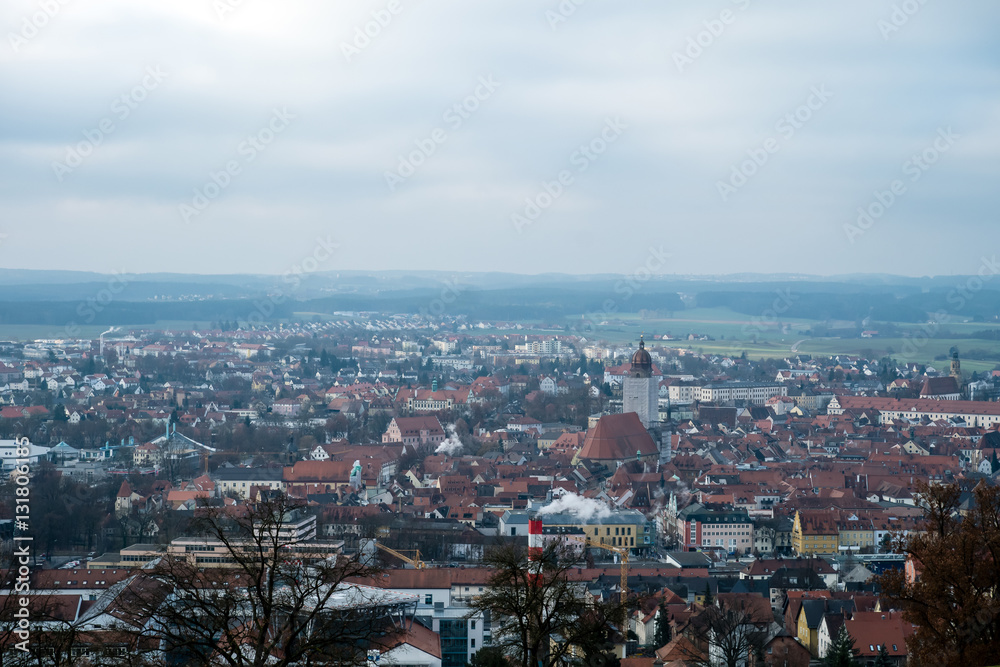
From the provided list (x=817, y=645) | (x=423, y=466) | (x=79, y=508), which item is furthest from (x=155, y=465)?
(x=817, y=645)

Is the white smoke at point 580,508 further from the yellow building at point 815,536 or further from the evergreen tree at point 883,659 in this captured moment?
the evergreen tree at point 883,659

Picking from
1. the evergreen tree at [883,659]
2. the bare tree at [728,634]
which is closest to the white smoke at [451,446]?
the bare tree at [728,634]

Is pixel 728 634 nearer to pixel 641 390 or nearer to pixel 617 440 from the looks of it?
pixel 617 440

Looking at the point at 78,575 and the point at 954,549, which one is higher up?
the point at 954,549

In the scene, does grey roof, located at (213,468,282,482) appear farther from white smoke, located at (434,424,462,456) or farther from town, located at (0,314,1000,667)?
white smoke, located at (434,424,462,456)

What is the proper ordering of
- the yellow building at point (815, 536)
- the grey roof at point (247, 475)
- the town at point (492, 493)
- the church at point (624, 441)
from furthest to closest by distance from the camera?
the church at point (624, 441), the grey roof at point (247, 475), the yellow building at point (815, 536), the town at point (492, 493)

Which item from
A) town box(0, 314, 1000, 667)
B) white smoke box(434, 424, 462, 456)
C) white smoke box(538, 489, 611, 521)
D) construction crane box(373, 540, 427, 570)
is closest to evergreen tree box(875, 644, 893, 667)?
town box(0, 314, 1000, 667)

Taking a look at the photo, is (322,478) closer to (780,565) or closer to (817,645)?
(780,565)

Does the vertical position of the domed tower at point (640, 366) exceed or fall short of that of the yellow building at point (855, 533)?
it exceeds it
